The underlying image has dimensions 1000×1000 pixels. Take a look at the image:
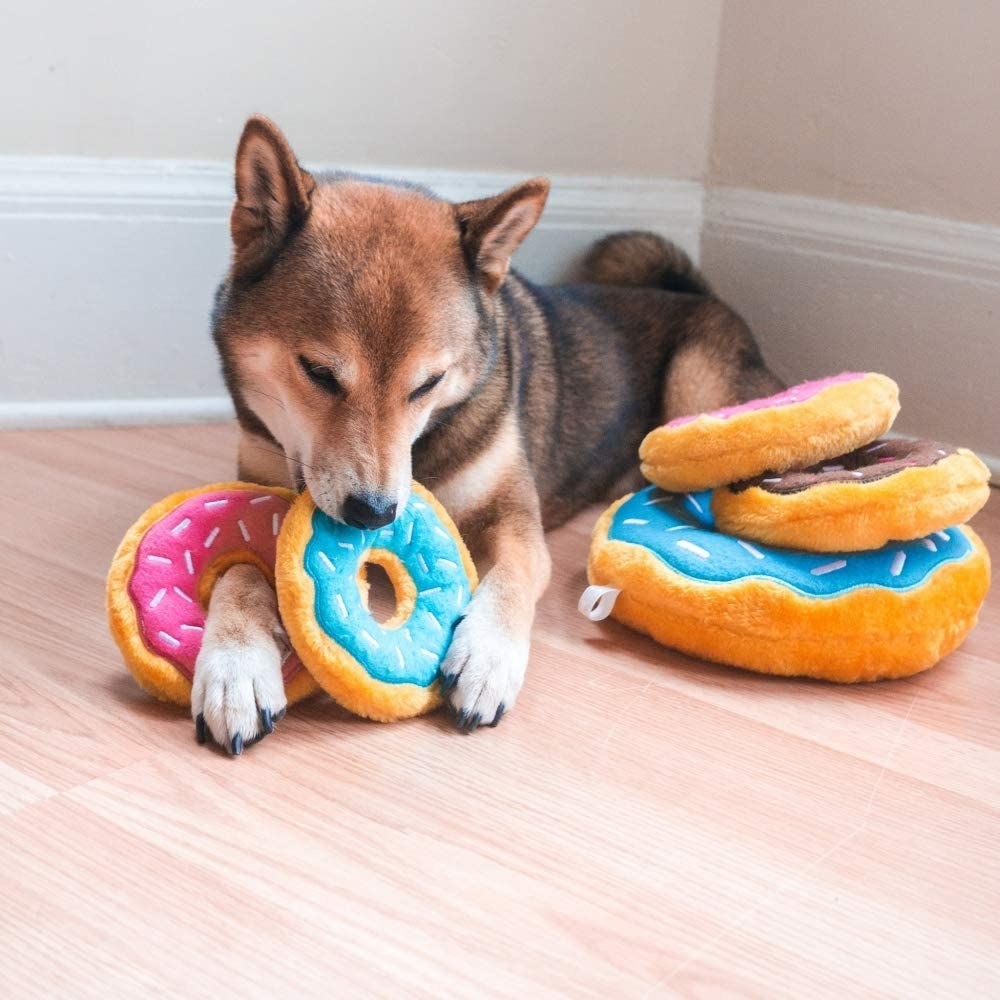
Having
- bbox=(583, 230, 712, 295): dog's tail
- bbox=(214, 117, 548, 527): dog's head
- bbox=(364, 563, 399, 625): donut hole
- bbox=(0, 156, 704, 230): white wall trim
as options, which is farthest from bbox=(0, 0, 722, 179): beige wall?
bbox=(364, 563, 399, 625): donut hole

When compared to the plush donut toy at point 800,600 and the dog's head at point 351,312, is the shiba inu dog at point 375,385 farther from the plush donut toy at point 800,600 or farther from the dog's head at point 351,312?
the plush donut toy at point 800,600

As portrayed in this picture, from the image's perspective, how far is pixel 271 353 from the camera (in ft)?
5.32

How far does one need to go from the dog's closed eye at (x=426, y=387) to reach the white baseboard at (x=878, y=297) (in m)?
1.51

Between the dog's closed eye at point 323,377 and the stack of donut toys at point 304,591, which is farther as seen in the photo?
the dog's closed eye at point 323,377

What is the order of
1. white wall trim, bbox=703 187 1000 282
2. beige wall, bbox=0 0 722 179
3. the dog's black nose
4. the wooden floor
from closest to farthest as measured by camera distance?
the wooden floor → the dog's black nose → beige wall, bbox=0 0 722 179 → white wall trim, bbox=703 187 1000 282

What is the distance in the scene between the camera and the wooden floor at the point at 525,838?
107cm

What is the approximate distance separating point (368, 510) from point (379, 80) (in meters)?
1.65

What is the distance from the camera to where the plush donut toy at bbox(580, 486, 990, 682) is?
1.64 metres

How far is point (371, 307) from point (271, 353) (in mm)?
172

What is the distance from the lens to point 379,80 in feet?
9.09

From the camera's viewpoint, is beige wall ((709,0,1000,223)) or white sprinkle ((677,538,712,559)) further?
beige wall ((709,0,1000,223))

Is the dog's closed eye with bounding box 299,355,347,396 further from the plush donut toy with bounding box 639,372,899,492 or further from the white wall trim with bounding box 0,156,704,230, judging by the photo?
the white wall trim with bounding box 0,156,704,230

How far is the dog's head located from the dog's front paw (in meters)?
0.20

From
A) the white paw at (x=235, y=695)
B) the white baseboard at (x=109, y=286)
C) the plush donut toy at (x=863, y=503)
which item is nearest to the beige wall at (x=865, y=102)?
the white baseboard at (x=109, y=286)
